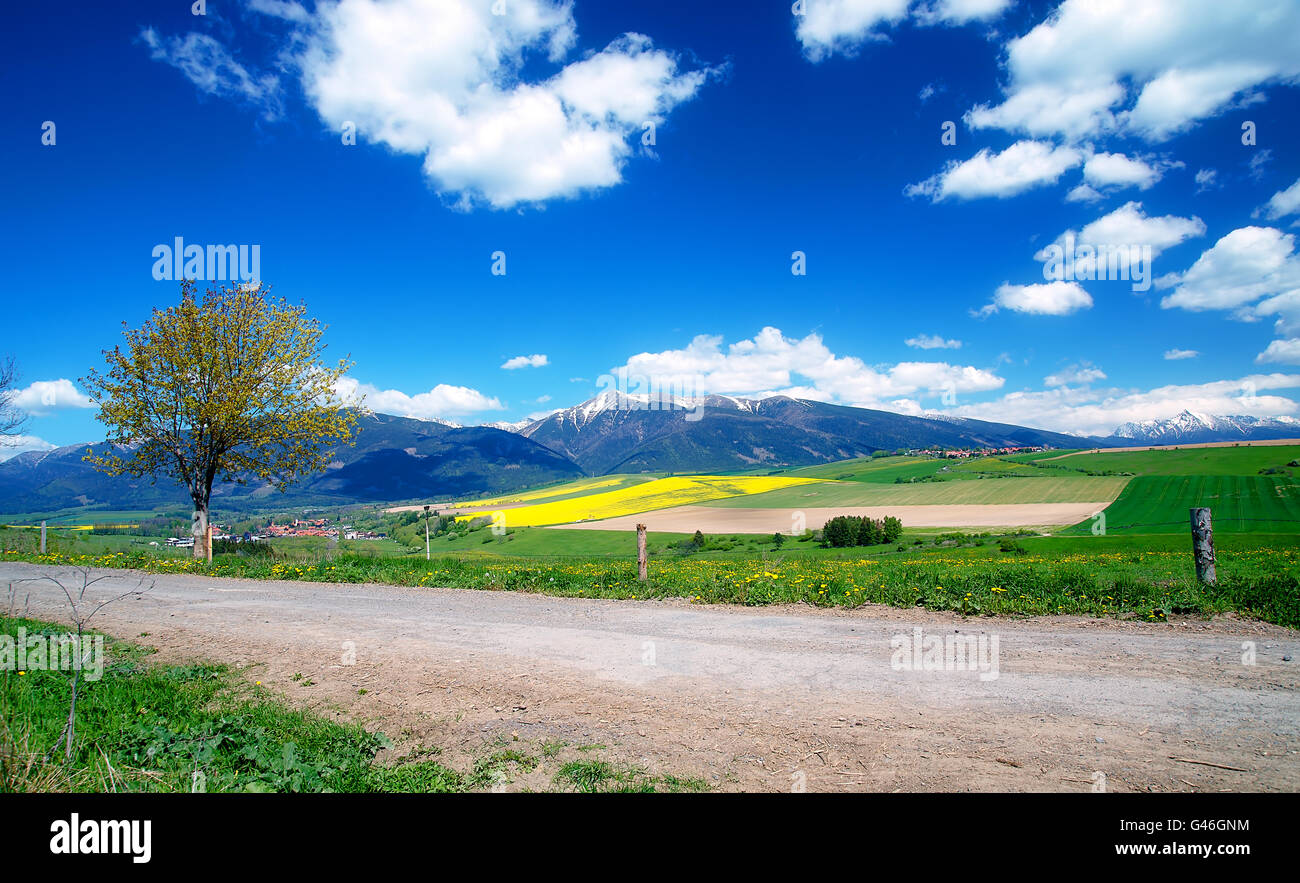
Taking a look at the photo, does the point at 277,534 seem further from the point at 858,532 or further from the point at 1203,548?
the point at 1203,548

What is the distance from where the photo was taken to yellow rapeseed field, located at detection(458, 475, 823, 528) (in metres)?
102

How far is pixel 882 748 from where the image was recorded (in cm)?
561

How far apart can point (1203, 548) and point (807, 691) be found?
399 inches

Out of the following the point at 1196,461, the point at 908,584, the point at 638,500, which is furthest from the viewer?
the point at 1196,461

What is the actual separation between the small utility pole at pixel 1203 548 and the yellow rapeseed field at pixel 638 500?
83.5 metres

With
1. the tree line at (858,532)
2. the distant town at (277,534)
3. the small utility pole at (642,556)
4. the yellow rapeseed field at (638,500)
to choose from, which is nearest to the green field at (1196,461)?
the yellow rapeseed field at (638,500)

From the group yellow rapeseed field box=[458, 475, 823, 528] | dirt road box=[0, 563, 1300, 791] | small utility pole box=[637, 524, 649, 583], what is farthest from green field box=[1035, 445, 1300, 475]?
dirt road box=[0, 563, 1300, 791]

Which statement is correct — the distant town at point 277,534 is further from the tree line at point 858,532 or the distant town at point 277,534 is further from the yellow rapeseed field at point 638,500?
the tree line at point 858,532

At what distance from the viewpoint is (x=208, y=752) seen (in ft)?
17.7

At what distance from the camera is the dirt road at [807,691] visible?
5.21m

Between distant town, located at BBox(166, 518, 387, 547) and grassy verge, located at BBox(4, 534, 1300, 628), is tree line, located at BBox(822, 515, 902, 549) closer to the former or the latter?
grassy verge, located at BBox(4, 534, 1300, 628)

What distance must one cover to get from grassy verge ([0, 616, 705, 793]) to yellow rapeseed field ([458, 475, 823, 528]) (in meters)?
84.5

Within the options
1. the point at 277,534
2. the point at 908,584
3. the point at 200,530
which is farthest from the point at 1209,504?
the point at 277,534

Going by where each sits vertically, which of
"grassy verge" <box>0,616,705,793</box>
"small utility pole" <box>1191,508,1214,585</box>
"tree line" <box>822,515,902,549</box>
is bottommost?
"tree line" <box>822,515,902,549</box>
